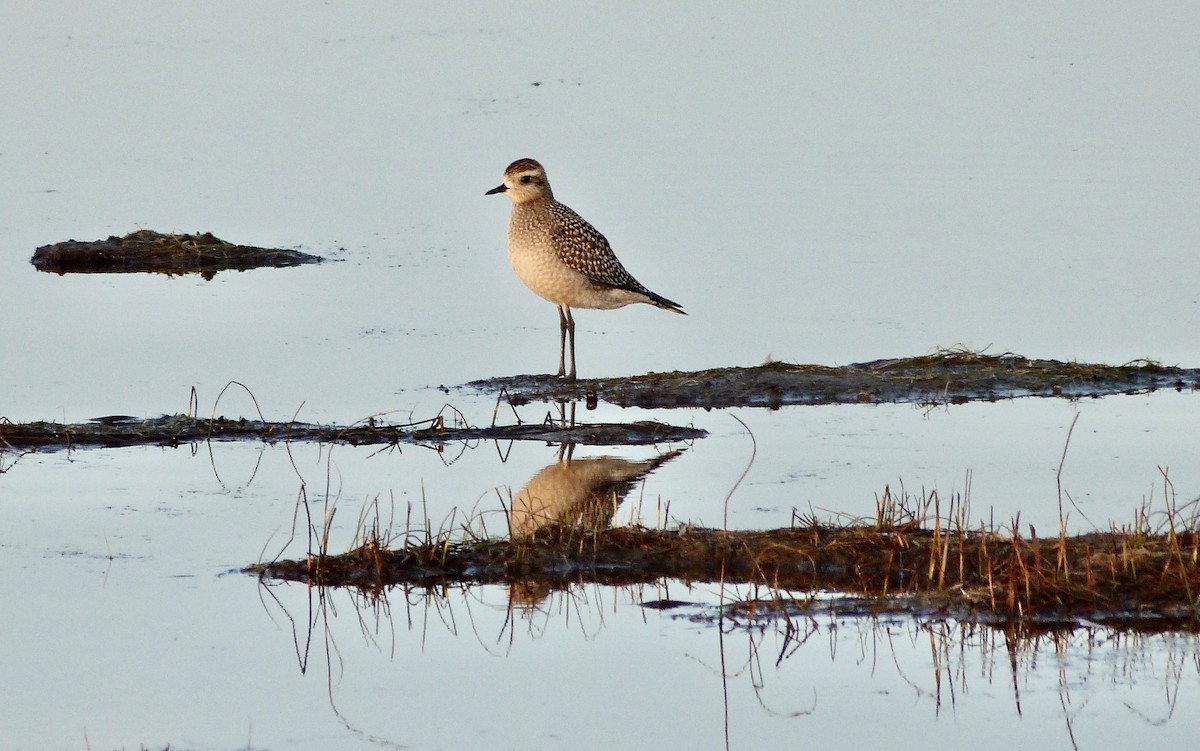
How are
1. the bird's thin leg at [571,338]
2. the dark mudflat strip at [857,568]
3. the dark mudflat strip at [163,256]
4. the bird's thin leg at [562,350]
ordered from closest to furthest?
the dark mudflat strip at [857,568], the bird's thin leg at [571,338], the bird's thin leg at [562,350], the dark mudflat strip at [163,256]

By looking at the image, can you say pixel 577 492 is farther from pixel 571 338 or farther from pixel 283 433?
pixel 571 338

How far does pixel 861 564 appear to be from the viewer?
8.52 m

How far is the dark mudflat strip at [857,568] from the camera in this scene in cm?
800

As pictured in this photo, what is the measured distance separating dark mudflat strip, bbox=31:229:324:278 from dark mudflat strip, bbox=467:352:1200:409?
476 centimetres

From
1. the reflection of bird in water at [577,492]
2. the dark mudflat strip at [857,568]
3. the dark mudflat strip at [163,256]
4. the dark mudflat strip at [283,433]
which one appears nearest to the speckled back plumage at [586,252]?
the dark mudflat strip at [283,433]

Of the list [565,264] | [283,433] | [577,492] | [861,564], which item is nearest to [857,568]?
[861,564]

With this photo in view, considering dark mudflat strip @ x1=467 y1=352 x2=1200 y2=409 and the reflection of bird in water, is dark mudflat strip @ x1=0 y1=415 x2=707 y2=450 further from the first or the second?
dark mudflat strip @ x1=467 y1=352 x2=1200 y2=409

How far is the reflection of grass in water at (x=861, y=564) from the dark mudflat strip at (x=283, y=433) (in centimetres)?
207

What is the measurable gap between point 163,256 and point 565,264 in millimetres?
5060

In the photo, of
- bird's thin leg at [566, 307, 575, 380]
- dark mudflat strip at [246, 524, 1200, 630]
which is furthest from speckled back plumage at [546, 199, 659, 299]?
dark mudflat strip at [246, 524, 1200, 630]

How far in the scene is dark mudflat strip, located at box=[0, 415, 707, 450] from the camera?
433 inches

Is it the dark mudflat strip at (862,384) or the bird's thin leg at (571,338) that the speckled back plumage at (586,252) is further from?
the dark mudflat strip at (862,384)

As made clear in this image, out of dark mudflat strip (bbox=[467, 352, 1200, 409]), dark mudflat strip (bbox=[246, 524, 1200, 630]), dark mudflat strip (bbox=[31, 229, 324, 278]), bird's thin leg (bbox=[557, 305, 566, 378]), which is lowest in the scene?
dark mudflat strip (bbox=[246, 524, 1200, 630])

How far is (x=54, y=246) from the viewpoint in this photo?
55.4 ft
